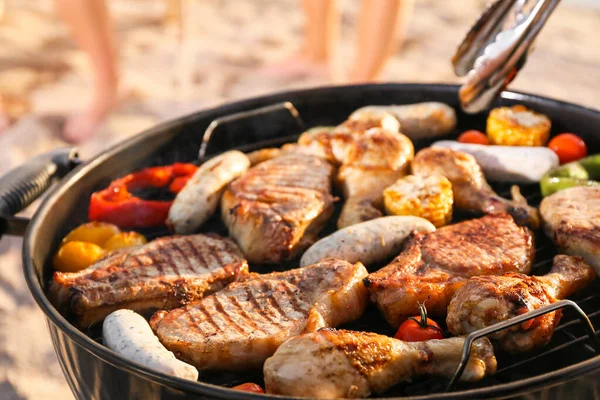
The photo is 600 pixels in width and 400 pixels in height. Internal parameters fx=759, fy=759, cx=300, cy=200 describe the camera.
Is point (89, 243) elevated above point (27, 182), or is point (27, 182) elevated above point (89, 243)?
point (27, 182)

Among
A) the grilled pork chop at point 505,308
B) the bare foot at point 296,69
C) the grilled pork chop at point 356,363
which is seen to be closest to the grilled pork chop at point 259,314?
the grilled pork chop at point 356,363

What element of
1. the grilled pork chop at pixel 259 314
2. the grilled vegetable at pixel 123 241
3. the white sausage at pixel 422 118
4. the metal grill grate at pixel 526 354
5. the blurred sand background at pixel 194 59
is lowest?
the blurred sand background at pixel 194 59

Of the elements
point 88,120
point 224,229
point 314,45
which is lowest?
point 88,120

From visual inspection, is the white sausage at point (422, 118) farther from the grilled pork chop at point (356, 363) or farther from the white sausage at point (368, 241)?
the grilled pork chop at point (356, 363)

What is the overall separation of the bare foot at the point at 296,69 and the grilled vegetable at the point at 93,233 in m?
3.83

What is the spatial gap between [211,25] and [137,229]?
526 centimetres

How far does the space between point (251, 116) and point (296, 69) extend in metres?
3.03

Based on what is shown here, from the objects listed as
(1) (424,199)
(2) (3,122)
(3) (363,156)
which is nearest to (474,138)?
(3) (363,156)

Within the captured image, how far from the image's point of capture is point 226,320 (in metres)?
2.36

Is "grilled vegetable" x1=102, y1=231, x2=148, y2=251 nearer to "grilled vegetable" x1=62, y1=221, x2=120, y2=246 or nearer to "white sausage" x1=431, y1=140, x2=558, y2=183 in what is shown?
"grilled vegetable" x1=62, y1=221, x2=120, y2=246

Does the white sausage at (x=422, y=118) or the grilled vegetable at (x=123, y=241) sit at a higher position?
the white sausage at (x=422, y=118)

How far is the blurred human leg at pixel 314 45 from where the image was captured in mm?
6336

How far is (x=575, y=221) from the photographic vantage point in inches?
108

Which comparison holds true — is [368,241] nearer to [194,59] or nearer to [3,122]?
[3,122]
